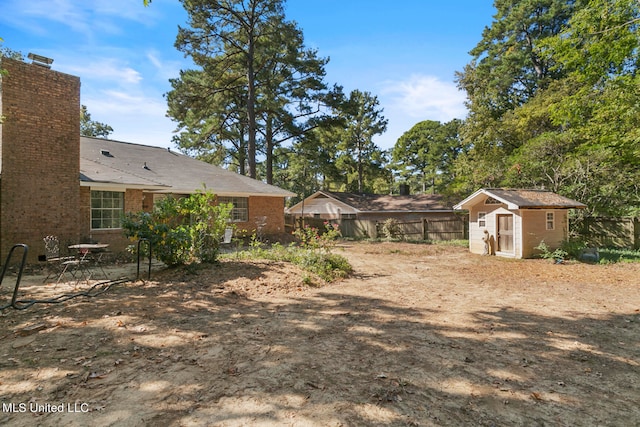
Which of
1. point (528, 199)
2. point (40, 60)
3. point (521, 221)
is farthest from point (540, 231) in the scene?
point (40, 60)

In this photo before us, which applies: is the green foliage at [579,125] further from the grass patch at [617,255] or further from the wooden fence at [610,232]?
the grass patch at [617,255]

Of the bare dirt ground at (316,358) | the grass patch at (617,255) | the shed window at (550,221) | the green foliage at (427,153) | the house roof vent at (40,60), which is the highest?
the green foliage at (427,153)

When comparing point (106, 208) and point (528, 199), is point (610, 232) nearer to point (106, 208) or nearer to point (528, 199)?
point (528, 199)

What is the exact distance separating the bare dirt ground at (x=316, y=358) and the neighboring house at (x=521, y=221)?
540cm

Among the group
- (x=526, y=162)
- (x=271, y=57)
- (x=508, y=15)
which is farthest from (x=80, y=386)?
(x=508, y=15)

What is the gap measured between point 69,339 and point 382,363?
3.84 meters

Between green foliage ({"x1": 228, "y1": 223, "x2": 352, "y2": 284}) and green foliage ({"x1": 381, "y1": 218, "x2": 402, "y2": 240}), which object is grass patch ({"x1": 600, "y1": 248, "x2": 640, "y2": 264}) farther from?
green foliage ({"x1": 381, "y1": 218, "x2": 402, "y2": 240})

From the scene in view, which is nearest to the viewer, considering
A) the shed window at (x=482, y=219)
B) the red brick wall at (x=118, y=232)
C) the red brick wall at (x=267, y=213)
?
the red brick wall at (x=118, y=232)

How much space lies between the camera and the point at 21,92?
29.7 ft

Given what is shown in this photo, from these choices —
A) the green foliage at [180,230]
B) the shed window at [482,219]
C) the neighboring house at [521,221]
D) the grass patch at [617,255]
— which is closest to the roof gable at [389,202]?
the shed window at [482,219]

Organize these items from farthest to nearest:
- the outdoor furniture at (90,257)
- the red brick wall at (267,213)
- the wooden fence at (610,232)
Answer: the red brick wall at (267,213) < the wooden fence at (610,232) < the outdoor furniture at (90,257)

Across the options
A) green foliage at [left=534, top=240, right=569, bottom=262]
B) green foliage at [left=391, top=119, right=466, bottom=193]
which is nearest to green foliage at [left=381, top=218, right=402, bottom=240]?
green foliage at [left=534, top=240, right=569, bottom=262]

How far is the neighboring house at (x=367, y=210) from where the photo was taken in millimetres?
23484

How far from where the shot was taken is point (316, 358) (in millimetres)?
3602
